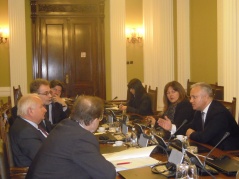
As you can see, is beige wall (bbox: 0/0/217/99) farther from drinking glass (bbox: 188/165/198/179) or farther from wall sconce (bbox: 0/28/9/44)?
drinking glass (bbox: 188/165/198/179)

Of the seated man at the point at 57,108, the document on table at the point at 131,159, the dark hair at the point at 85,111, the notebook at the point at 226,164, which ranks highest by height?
the dark hair at the point at 85,111

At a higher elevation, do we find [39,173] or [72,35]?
[72,35]

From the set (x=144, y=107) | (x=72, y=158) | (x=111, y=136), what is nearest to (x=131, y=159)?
(x=72, y=158)

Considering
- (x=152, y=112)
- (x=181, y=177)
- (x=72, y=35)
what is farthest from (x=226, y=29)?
(x=72, y=35)

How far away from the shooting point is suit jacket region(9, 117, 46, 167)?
2.83m

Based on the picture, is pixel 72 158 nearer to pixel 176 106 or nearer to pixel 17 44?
pixel 176 106

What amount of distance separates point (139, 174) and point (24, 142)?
3.10 feet

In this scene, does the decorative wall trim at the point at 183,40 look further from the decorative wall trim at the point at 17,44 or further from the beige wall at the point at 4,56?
the beige wall at the point at 4,56

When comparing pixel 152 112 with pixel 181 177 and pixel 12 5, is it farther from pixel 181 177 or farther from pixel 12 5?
pixel 12 5

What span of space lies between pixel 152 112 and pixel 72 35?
4.50m

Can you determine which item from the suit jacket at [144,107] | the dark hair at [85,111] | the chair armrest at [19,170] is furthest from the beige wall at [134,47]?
the dark hair at [85,111]

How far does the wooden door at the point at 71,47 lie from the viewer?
965 cm

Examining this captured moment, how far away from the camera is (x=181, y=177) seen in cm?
221

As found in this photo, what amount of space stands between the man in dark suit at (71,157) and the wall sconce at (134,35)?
312 inches
